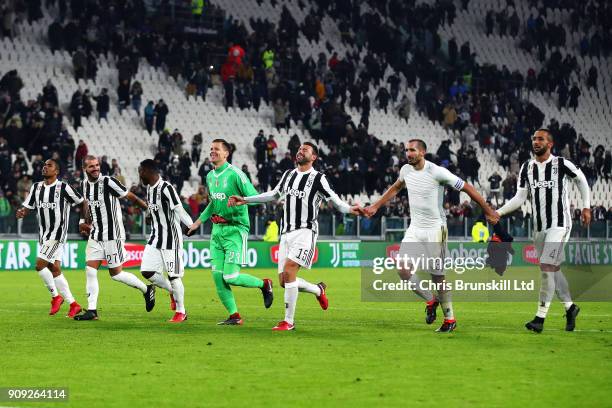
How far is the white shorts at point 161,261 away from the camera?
15.9 m

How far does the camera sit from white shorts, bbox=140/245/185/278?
1585cm

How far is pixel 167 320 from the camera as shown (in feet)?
52.5

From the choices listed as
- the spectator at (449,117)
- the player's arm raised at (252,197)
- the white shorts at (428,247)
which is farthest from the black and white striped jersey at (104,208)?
the spectator at (449,117)

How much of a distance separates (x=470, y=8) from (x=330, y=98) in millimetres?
14002

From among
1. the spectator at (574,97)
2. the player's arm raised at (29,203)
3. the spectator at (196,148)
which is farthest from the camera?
the spectator at (574,97)

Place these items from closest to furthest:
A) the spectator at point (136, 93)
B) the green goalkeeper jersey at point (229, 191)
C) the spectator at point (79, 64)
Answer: the green goalkeeper jersey at point (229, 191) → the spectator at point (79, 64) → the spectator at point (136, 93)

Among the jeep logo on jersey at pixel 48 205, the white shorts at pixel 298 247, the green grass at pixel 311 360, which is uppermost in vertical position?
the jeep logo on jersey at pixel 48 205

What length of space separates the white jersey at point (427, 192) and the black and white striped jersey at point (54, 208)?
537 centimetres

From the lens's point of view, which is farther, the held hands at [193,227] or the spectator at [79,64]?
the spectator at [79,64]

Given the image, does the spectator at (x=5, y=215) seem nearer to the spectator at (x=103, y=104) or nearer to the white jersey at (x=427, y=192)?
the spectator at (x=103, y=104)

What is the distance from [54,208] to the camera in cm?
1717

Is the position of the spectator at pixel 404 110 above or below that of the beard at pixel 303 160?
above

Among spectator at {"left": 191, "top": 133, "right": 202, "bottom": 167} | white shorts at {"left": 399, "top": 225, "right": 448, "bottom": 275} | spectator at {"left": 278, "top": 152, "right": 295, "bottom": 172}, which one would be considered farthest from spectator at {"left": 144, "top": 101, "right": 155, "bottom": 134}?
white shorts at {"left": 399, "top": 225, "right": 448, "bottom": 275}

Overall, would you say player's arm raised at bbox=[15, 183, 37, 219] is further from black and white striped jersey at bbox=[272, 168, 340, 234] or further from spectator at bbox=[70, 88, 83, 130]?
spectator at bbox=[70, 88, 83, 130]
